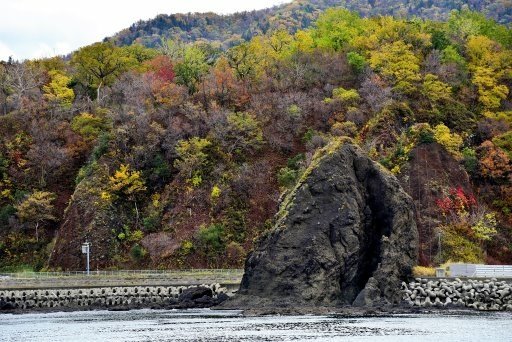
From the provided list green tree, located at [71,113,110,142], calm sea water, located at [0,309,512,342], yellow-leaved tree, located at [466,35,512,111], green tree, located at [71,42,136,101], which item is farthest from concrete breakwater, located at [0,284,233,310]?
green tree, located at [71,42,136,101]

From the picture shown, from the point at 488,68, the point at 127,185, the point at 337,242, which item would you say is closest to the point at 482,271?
the point at 337,242

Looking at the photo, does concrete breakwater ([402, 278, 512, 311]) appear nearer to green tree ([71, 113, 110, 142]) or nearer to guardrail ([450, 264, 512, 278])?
guardrail ([450, 264, 512, 278])

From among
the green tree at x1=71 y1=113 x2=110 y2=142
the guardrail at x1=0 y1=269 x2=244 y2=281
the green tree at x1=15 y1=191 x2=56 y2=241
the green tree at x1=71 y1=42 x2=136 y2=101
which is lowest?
the guardrail at x1=0 y1=269 x2=244 y2=281

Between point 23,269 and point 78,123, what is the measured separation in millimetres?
25229

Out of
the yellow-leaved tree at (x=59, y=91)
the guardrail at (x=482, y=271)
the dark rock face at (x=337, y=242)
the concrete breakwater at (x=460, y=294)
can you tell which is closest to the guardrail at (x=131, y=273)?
the dark rock face at (x=337, y=242)

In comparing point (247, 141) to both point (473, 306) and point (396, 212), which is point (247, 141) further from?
point (473, 306)

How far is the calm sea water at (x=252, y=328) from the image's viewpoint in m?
47.4

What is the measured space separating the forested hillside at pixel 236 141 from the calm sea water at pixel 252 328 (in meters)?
27.7

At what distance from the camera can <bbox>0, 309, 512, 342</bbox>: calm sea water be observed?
47.4 m

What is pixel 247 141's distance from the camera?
10669cm

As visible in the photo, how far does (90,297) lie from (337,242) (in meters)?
23.0

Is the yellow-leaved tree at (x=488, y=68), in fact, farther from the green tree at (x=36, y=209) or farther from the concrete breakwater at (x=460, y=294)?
the green tree at (x=36, y=209)

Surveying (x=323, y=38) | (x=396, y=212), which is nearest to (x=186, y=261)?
(x=396, y=212)

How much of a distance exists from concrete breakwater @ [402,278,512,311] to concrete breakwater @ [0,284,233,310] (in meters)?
19.5
